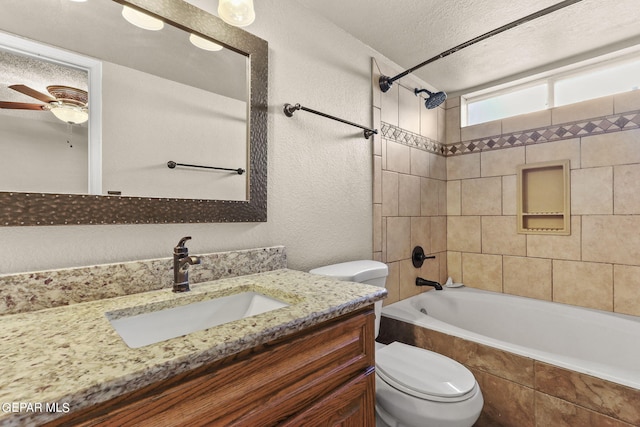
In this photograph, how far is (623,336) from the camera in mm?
1774

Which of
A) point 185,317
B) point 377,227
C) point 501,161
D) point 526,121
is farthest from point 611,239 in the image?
point 185,317

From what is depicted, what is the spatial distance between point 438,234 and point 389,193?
827 mm

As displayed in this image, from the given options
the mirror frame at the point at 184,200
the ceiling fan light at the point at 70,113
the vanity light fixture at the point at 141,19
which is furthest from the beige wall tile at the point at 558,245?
the ceiling fan light at the point at 70,113

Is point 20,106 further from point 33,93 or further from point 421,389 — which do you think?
point 421,389

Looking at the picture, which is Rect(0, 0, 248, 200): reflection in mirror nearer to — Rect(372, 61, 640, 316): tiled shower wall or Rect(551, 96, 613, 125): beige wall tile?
Rect(372, 61, 640, 316): tiled shower wall

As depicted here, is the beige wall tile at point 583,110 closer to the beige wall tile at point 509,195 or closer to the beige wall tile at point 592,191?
the beige wall tile at point 592,191

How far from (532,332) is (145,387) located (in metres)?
2.45

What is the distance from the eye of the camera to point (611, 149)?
1.97 metres

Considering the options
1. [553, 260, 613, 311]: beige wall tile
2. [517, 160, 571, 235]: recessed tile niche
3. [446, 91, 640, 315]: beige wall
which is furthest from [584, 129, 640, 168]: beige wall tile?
[553, 260, 613, 311]: beige wall tile

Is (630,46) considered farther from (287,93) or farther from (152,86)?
(152,86)

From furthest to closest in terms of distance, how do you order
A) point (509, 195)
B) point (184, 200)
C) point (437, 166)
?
point (437, 166) < point (509, 195) < point (184, 200)

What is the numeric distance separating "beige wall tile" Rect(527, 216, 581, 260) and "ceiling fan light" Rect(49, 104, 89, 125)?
A: 278 centimetres

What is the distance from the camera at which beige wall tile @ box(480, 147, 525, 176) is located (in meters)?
2.36

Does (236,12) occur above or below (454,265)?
above
